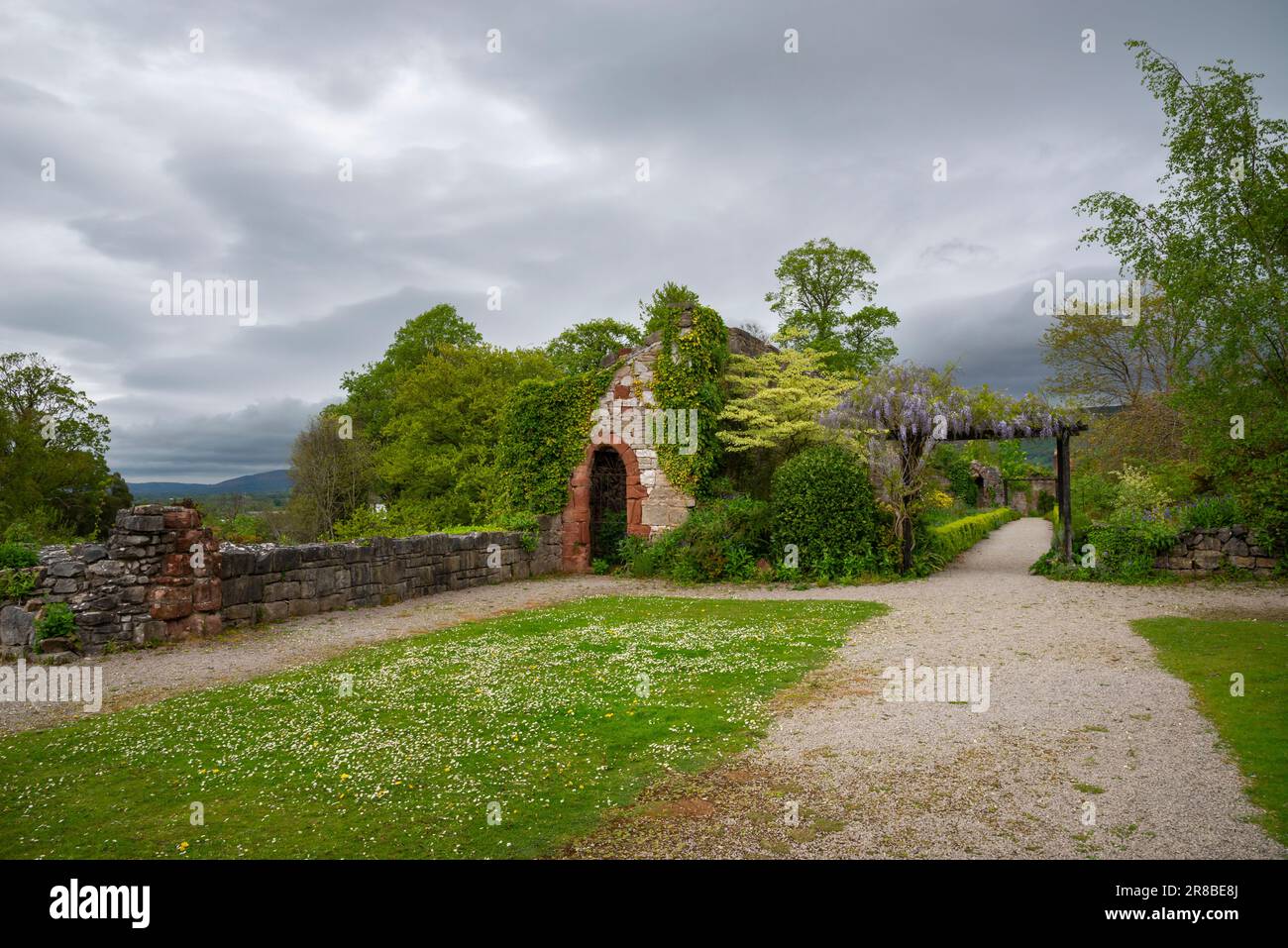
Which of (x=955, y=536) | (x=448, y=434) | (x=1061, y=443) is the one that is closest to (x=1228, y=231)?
(x=1061, y=443)

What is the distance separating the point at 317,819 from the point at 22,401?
29.8 m

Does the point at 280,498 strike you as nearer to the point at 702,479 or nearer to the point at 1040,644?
the point at 702,479

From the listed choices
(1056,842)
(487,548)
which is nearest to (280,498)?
(487,548)

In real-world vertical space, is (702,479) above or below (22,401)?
below

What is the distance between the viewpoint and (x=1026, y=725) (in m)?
5.61

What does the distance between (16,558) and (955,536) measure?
1913 cm

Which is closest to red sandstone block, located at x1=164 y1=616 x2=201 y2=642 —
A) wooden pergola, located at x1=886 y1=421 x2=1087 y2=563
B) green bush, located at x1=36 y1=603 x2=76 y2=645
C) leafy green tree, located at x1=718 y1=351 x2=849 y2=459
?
green bush, located at x1=36 y1=603 x2=76 y2=645

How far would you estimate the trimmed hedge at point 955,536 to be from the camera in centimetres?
1608

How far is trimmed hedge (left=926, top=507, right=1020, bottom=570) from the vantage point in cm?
1608

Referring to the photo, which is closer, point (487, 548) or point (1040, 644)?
point (1040, 644)

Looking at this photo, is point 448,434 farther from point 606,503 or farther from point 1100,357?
point 1100,357

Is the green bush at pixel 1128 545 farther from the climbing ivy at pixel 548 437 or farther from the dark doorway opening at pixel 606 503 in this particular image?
the climbing ivy at pixel 548 437

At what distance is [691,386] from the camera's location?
16922mm

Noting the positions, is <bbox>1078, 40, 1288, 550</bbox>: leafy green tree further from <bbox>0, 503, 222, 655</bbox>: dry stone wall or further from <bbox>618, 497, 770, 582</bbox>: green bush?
<bbox>0, 503, 222, 655</bbox>: dry stone wall
